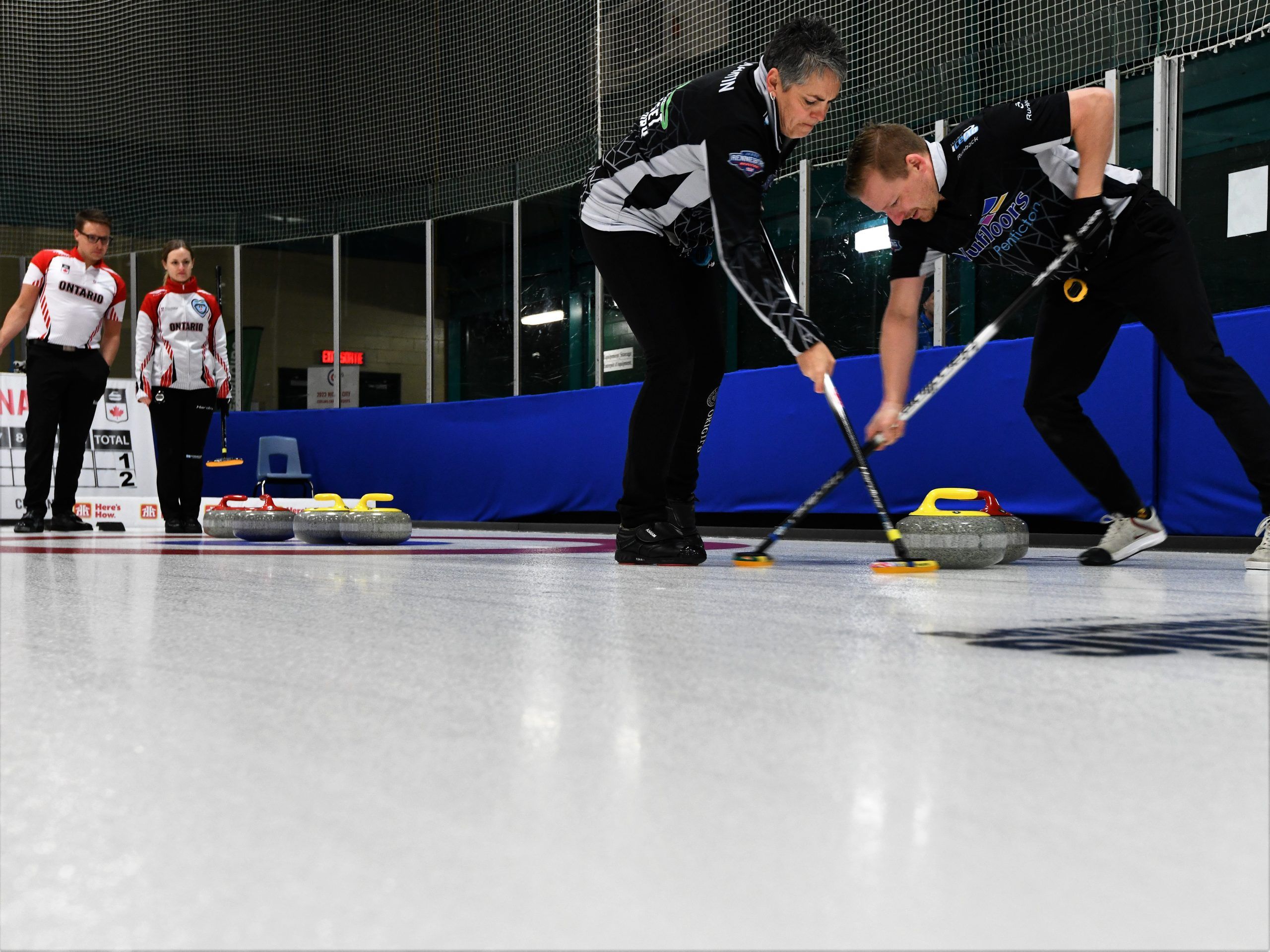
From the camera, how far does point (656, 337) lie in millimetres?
2729

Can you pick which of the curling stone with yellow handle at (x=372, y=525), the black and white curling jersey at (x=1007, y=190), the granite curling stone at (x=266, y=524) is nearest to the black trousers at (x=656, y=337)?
the black and white curling jersey at (x=1007, y=190)

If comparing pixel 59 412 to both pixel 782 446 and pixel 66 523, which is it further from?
pixel 782 446

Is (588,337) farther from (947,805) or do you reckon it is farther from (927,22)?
(947,805)

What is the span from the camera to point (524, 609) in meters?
1.62

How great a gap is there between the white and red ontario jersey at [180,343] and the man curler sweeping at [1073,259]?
370 centimetres

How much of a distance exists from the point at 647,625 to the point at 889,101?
4836 millimetres

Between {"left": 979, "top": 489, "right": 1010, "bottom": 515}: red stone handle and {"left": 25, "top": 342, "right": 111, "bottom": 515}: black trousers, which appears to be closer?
{"left": 979, "top": 489, "right": 1010, "bottom": 515}: red stone handle

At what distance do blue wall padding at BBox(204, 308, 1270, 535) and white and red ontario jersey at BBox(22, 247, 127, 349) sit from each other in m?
2.59

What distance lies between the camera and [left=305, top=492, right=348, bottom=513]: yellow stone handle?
160 inches

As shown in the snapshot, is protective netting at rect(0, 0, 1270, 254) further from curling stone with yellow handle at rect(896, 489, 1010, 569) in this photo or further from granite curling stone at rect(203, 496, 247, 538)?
curling stone with yellow handle at rect(896, 489, 1010, 569)

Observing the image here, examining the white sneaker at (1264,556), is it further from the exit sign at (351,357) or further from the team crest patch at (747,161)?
the exit sign at (351,357)

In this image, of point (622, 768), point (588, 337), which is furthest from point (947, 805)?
point (588, 337)

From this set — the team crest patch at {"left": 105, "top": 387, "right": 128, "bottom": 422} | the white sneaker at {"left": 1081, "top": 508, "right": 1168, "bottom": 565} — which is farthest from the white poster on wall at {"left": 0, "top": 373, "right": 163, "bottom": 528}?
the white sneaker at {"left": 1081, "top": 508, "right": 1168, "bottom": 565}

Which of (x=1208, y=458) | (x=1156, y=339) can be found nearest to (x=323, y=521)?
(x=1156, y=339)
